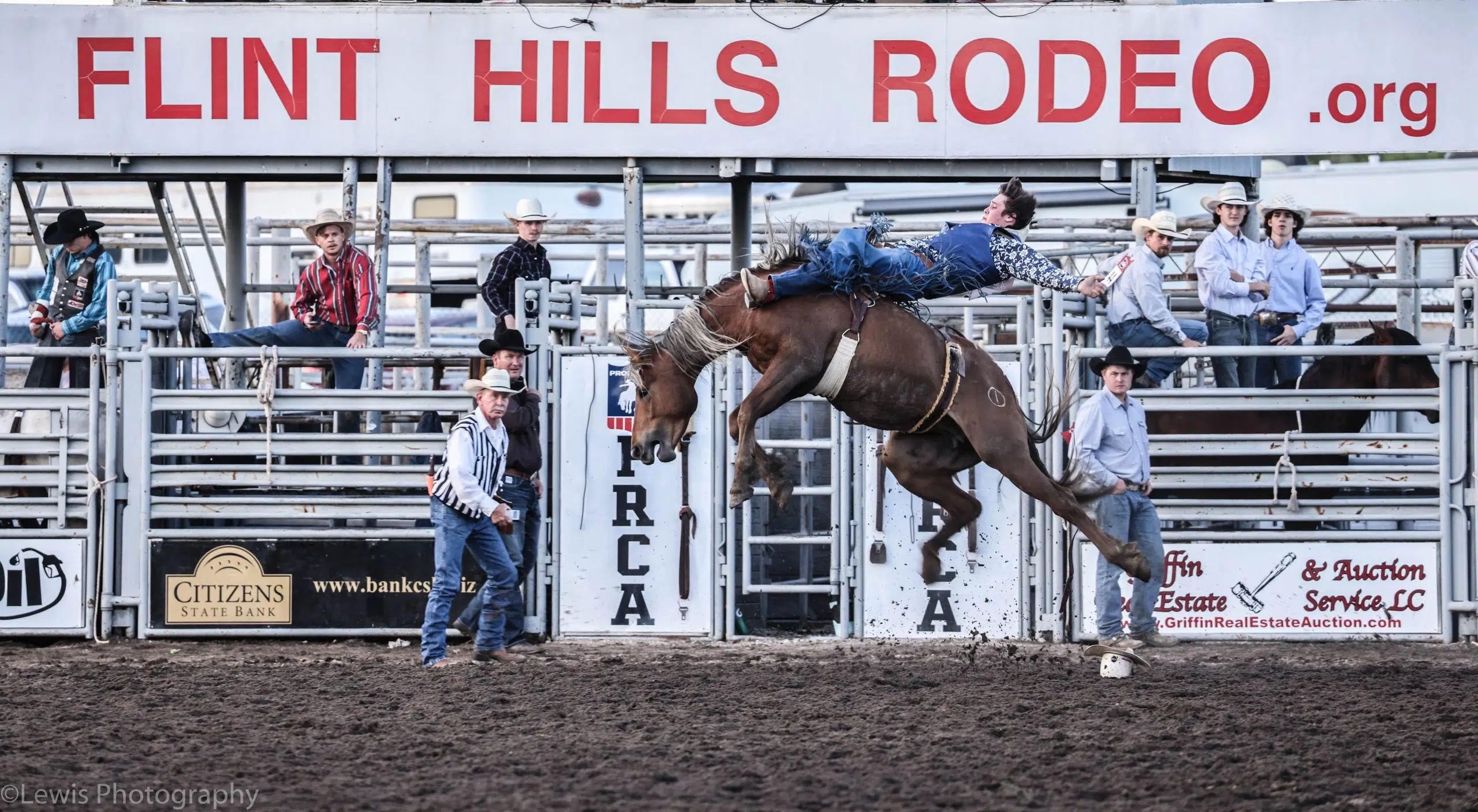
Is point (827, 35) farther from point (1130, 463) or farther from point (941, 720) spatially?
point (941, 720)

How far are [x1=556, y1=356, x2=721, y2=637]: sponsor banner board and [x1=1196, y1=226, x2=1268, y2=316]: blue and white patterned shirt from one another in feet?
10.6

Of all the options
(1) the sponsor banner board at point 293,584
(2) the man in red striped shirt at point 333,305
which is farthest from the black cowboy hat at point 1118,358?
(2) the man in red striped shirt at point 333,305

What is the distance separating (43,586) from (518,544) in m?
2.96

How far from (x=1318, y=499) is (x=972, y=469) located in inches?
86.4

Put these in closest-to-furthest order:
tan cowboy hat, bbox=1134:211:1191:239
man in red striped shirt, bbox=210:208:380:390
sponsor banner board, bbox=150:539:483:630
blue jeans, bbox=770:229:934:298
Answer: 1. blue jeans, bbox=770:229:934:298
2. tan cowboy hat, bbox=1134:211:1191:239
3. sponsor banner board, bbox=150:539:483:630
4. man in red striped shirt, bbox=210:208:380:390

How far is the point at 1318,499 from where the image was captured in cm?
1026

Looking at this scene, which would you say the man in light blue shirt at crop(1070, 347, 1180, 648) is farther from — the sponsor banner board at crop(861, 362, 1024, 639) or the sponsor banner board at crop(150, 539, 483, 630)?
the sponsor banner board at crop(150, 539, 483, 630)

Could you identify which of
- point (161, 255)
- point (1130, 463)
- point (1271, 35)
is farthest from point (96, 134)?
point (161, 255)

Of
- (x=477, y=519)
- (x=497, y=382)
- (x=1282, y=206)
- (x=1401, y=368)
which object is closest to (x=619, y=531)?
A: (x=477, y=519)

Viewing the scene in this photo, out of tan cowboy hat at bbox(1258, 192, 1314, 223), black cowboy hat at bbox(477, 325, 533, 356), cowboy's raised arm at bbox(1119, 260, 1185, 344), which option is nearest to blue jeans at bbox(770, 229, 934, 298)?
black cowboy hat at bbox(477, 325, 533, 356)

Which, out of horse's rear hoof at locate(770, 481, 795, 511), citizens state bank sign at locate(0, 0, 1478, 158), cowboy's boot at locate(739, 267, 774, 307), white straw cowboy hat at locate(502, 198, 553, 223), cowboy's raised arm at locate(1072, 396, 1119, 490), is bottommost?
horse's rear hoof at locate(770, 481, 795, 511)

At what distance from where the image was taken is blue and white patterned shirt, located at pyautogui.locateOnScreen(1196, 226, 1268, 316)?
10.2 meters

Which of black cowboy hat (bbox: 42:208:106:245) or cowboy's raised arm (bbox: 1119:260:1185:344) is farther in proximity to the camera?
black cowboy hat (bbox: 42:208:106:245)

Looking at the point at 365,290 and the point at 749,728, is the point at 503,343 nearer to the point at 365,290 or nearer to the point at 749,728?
the point at 365,290
